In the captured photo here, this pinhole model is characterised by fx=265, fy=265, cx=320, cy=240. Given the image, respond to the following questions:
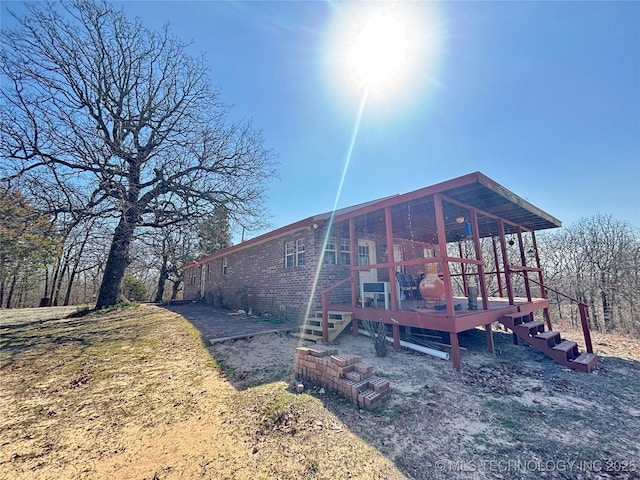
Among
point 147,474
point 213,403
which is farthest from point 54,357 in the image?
point 147,474

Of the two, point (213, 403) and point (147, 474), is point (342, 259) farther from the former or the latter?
point (147, 474)

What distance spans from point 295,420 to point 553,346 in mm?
5439

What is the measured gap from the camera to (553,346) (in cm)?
527

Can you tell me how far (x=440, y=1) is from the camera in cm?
647

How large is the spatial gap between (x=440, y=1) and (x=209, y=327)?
1060 centimetres

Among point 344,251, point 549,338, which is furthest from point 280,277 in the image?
point 549,338

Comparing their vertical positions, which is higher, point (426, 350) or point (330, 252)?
point (330, 252)

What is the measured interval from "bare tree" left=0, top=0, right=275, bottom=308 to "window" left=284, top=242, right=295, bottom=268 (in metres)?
3.56

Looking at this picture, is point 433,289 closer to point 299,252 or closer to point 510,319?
point 510,319

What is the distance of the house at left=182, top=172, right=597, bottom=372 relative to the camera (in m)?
5.13

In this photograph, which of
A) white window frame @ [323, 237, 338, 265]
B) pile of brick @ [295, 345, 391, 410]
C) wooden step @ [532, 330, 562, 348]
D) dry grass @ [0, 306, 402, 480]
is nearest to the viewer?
dry grass @ [0, 306, 402, 480]

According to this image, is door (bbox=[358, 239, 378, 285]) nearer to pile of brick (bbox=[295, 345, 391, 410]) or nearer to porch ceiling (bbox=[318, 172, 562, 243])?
porch ceiling (bbox=[318, 172, 562, 243])

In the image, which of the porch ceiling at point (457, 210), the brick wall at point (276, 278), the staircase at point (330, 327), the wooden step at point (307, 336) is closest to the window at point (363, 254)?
the porch ceiling at point (457, 210)

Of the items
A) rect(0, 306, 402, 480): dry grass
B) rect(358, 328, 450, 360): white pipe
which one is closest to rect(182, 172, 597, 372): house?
rect(358, 328, 450, 360): white pipe
